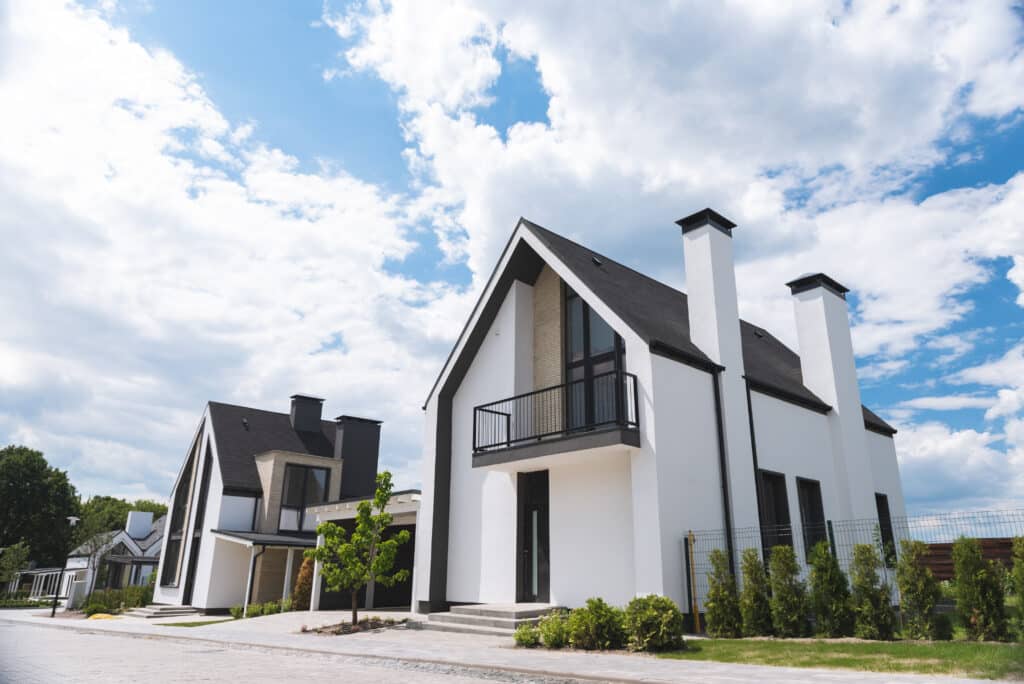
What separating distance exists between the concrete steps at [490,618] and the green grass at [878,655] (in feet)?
11.5

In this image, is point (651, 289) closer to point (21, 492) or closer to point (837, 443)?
point (837, 443)

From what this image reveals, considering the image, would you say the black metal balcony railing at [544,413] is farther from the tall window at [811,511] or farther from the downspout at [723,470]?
the tall window at [811,511]

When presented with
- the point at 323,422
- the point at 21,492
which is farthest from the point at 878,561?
the point at 21,492

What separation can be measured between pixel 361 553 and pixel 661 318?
8.82 meters

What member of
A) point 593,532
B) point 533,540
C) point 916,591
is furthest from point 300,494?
point 916,591

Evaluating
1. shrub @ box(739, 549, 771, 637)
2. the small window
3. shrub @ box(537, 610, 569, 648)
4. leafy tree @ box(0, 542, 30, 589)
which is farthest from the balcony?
leafy tree @ box(0, 542, 30, 589)

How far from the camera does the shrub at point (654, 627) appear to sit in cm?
988

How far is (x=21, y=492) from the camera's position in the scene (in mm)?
46688

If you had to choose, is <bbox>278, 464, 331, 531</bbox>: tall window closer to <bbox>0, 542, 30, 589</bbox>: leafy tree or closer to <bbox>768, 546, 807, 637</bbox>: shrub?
<bbox>0, 542, 30, 589</bbox>: leafy tree

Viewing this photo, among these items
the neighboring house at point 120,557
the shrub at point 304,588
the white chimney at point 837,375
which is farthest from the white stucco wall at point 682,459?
the neighboring house at point 120,557

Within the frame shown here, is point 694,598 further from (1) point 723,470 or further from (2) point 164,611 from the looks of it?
(2) point 164,611

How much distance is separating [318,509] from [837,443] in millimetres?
15514

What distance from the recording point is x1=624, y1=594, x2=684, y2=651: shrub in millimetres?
9875

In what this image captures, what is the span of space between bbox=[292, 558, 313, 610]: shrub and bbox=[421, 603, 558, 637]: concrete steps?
7.78m
